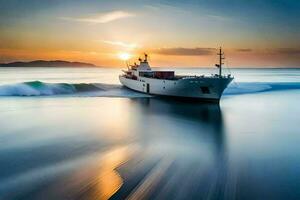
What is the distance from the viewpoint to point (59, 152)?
1755cm

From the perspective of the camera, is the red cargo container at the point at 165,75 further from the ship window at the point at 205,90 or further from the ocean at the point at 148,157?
the ocean at the point at 148,157

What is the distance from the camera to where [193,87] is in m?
45.2

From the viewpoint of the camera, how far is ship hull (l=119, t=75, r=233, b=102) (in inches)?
1720

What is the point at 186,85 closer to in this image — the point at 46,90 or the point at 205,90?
the point at 205,90

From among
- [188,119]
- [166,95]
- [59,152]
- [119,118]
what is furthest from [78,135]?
[166,95]

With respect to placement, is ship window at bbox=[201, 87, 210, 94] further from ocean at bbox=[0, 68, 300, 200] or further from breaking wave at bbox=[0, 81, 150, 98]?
breaking wave at bbox=[0, 81, 150, 98]

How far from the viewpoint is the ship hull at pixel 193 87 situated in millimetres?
43688

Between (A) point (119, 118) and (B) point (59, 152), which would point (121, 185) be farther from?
(A) point (119, 118)

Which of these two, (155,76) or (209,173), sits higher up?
(155,76)

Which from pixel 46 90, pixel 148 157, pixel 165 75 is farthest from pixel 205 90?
pixel 46 90

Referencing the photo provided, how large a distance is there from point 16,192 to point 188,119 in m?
21.7

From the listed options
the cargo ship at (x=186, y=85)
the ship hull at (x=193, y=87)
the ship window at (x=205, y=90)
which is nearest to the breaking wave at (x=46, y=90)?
the cargo ship at (x=186, y=85)

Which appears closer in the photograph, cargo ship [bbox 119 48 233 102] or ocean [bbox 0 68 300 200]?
ocean [bbox 0 68 300 200]

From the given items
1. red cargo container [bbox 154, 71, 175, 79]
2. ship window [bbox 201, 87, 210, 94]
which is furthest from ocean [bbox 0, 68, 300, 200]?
red cargo container [bbox 154, 71, 175, 79]
